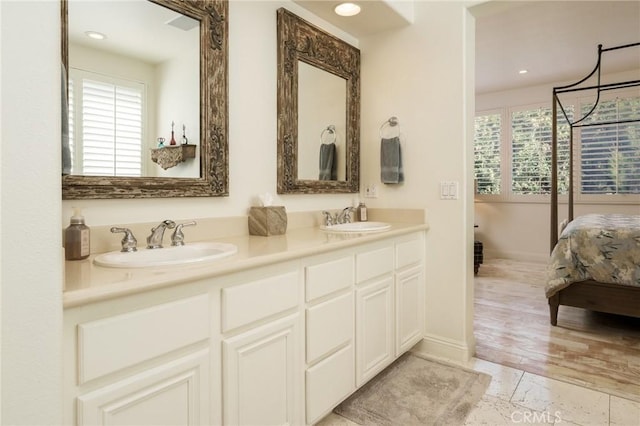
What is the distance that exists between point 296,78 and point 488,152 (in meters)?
4.35

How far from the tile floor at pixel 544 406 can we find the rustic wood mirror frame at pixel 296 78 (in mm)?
1286

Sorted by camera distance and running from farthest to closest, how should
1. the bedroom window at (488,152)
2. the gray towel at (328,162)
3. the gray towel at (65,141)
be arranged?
the bedroom window at (488,152) → the gray towel at (328,162) → the gray towel at (65,141)

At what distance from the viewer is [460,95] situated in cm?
234

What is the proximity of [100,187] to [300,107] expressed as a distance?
48.9 inches

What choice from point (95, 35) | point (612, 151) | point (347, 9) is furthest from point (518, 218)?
point (95, 35)

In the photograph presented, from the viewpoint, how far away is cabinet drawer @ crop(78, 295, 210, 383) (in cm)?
92

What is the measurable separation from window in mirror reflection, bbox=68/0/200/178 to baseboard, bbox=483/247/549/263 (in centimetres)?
518

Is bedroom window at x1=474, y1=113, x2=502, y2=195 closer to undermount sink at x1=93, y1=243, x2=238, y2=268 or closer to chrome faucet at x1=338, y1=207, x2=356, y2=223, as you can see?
chrome faucet at x1=338, y1=207, x2=356, y2=223

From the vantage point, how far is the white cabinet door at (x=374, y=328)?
6.14ft

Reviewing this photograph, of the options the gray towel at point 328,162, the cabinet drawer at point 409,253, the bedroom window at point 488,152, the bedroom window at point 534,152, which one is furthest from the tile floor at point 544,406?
the bedroom window at point 488,152

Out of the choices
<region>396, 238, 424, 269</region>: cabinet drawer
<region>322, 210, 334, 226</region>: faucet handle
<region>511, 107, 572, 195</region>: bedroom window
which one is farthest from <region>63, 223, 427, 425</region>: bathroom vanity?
<region>511, 107, 572, 195</region>: bedroom window

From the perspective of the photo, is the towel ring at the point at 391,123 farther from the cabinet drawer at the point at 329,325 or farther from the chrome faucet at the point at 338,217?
the cabinet drawer at the point at 329,325

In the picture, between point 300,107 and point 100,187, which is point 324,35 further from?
point 100,187

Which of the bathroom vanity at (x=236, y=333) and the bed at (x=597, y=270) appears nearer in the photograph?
the bathroom vanity at (x=236, y=333)
